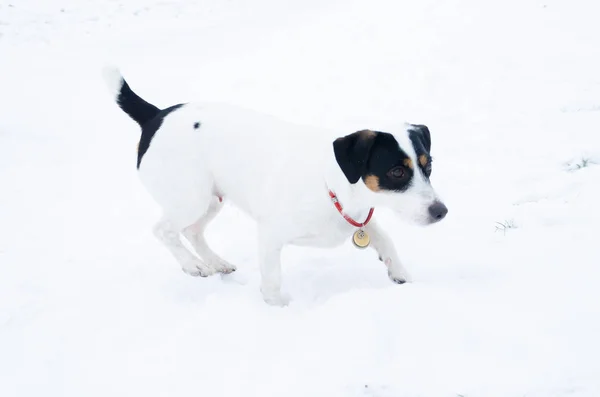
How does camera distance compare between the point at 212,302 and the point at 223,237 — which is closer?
the point at 212,302

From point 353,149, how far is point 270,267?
3.21ft

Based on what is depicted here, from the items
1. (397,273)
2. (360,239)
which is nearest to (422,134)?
(360,239)

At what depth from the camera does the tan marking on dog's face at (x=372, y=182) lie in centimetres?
292

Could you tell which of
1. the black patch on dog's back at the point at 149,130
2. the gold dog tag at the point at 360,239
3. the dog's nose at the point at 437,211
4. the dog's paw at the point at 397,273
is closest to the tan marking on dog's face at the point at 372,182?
the dog's nose at the point at 437,211

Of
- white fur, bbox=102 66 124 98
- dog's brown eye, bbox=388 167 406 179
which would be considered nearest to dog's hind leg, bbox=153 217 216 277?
white fur, bbox=102 66 124 98

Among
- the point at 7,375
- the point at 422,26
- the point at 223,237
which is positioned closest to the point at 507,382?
the point at 7,375

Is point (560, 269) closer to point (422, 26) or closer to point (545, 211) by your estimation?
point (545, 211)

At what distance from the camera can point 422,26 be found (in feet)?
32.1

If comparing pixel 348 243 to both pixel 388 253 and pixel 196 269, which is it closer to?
pixel 388 253

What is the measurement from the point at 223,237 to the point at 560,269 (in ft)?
8.96

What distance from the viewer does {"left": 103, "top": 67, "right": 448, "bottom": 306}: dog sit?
288 cm

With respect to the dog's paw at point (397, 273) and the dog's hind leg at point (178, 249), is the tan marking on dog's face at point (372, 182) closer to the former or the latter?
the dog's paw at point (397, 273)

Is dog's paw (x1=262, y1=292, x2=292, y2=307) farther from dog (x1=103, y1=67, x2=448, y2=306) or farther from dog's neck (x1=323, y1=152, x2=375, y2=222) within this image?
dog's neck (x1=323, y1=152, x2=375, y2=222)

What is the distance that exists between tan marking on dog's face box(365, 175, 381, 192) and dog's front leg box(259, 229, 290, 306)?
0.71 meters
